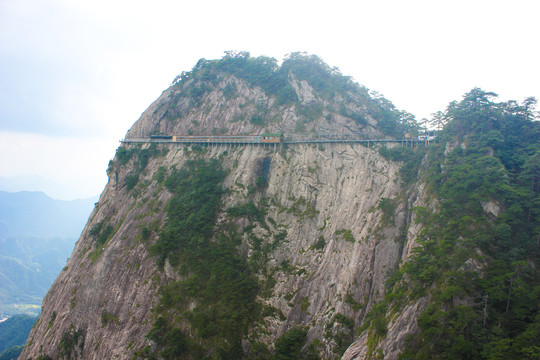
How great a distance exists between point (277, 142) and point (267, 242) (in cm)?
1798

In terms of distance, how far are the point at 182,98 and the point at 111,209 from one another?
89.7 feet

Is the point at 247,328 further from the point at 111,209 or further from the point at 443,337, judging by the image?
the point at 111,209

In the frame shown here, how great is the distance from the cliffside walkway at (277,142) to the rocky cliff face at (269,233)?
114cm

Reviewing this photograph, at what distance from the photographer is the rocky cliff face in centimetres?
3597

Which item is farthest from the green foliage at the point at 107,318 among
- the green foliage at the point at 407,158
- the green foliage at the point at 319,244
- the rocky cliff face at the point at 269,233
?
the green foliage at the point at 407,158

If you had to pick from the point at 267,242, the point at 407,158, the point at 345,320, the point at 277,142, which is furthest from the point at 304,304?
the point at 277,142

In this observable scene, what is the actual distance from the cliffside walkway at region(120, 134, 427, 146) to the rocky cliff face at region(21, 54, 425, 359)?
3.73ft

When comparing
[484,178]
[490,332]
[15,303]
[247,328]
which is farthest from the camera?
[15,303]

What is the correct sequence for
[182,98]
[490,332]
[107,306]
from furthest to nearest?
[182,98], [107,306], [490,332]

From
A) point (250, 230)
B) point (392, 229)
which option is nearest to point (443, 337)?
point (392, 229)

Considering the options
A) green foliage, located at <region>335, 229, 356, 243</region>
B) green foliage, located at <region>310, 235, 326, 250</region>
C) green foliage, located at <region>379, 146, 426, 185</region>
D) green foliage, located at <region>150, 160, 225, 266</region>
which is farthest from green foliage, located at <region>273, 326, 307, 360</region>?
green foliage, located at <region>379, 146, 426, 185</region>

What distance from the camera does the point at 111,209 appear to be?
184ft

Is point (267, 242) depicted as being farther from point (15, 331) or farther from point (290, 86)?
point (15, 331)

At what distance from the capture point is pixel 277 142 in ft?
171
